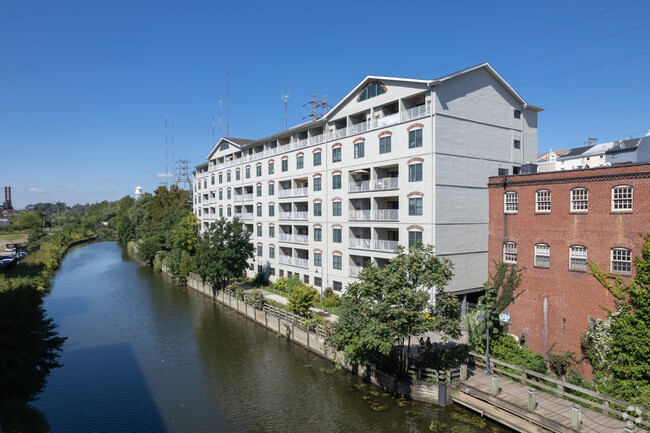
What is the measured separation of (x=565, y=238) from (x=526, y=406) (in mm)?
10690

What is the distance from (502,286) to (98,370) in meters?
27.4

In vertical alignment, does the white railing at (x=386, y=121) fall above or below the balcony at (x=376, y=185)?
above

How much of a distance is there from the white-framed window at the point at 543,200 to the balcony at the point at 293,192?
22.2 meters

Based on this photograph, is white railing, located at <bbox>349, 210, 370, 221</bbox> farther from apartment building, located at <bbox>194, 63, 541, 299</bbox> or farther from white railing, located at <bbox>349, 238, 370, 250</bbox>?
white railing, located at <bbox>349, 238, 370, 250</bbox>

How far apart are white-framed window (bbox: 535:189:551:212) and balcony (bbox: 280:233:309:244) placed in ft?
74.0

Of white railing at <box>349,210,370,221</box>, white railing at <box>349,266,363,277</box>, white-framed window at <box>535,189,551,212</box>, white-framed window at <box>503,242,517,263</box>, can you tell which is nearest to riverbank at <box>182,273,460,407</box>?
white railing at <box>349,266,363,277</box>

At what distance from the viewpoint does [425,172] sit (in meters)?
28.7

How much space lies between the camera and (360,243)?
34.2 m

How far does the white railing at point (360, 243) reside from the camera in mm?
33369

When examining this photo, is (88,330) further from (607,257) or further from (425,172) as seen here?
(607,257)

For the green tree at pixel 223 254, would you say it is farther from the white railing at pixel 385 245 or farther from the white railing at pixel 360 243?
the white railing at pixel 385 245

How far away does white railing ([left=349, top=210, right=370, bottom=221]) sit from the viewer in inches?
1320

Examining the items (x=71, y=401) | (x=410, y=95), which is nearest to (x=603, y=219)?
(x=410, y=95)

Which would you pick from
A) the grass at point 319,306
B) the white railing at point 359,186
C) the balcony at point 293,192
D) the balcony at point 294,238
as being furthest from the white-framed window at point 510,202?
the balcony at point 294,238
